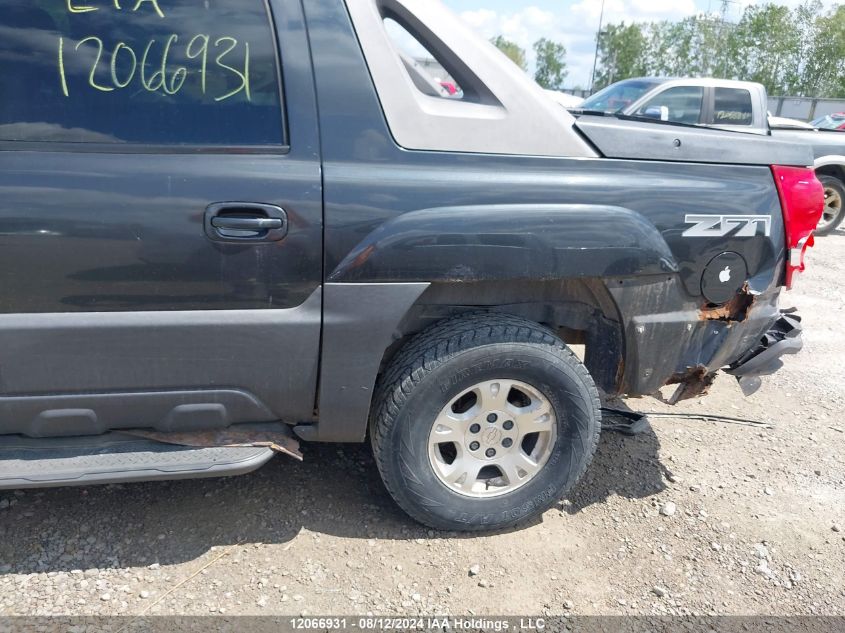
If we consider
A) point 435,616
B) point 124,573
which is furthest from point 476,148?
point 124,573

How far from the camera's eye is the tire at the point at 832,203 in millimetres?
9062

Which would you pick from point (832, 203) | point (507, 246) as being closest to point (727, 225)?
point (507, 246)

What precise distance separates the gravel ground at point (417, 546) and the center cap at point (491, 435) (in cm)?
43

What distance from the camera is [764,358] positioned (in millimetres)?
2951

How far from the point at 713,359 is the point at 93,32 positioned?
2.54 meters

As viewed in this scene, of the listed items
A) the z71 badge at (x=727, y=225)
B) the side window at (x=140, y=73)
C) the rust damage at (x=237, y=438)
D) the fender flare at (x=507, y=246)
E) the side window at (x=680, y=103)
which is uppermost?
the side window at (x=680, y=103)

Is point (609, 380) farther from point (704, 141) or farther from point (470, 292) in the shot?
point (704, 141)

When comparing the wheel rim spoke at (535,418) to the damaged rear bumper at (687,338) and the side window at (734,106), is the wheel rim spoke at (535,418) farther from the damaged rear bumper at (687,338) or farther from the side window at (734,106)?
the side window at (734,106)

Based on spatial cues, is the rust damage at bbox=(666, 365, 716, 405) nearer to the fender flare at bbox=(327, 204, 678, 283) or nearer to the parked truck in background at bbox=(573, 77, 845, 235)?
the fender flare at bbox=(327, 204, 678, 283)

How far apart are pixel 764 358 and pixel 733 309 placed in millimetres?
361

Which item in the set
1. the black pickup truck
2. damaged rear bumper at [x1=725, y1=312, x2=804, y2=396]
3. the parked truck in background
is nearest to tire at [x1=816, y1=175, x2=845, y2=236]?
the parked truck in background

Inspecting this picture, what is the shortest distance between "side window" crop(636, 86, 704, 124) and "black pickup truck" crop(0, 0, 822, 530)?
6.22m

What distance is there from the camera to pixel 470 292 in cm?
257

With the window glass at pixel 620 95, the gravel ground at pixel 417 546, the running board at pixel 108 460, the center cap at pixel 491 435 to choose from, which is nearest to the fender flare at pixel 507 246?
the center cap at pixel 491 435
